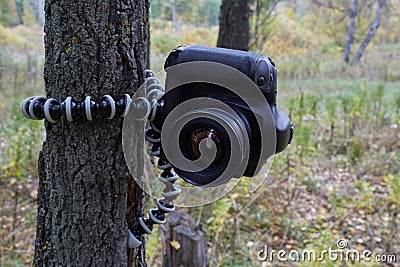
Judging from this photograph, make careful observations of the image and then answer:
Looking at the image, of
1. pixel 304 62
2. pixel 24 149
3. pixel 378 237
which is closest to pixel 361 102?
pixel 378 237

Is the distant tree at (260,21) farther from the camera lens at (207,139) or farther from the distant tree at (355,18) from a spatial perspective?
the distant tree at (355,18)

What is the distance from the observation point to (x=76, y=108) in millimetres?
712

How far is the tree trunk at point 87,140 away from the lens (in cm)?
73

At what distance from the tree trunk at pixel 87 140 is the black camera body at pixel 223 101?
0.34 feet

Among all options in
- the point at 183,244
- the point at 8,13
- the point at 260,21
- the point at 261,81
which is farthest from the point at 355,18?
the point at 261,81

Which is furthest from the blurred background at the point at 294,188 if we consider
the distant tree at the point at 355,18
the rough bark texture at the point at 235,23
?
the distant tree at the point at 355,18

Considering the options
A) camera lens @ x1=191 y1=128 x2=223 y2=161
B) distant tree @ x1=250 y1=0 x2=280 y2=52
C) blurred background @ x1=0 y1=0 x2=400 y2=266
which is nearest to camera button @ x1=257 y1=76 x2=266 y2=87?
camera lens @ x1=191 y1=128 x2=223 y2=161

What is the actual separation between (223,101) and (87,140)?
0.27m

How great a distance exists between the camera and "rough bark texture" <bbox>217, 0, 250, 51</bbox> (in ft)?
10.7

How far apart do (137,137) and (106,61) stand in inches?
6.5

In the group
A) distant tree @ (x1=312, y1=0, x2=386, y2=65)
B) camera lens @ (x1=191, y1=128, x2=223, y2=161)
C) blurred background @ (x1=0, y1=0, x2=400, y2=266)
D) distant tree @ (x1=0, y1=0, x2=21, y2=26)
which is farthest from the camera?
distant tree @ (x1=312, y1=0, x2=386, y2=65)

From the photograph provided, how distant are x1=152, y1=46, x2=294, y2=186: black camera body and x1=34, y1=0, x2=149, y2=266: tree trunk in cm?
10

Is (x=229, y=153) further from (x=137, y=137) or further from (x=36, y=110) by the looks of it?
(x=36, y=110)

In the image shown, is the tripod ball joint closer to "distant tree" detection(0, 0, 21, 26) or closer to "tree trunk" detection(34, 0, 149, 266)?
"tree trunk" detection(34, 0, 149, 266)
